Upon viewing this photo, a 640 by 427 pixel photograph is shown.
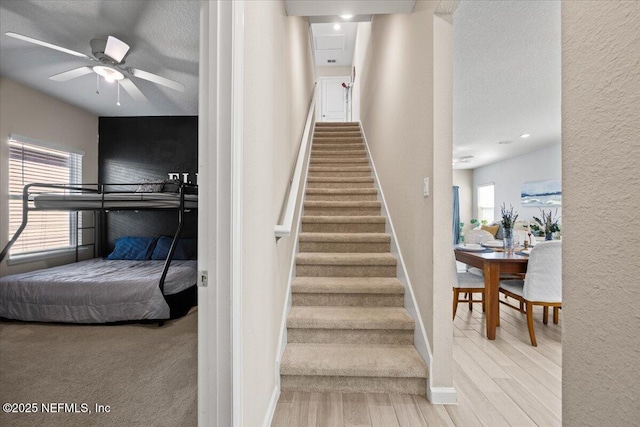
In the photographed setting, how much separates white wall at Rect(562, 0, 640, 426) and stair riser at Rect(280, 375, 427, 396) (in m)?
1.22

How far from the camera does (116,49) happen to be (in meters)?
2.38

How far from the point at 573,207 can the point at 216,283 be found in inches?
38.9

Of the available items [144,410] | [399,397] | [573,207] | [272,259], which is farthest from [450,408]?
[144,410]

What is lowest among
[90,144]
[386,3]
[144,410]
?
[144,410]

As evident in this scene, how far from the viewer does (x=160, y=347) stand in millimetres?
2342

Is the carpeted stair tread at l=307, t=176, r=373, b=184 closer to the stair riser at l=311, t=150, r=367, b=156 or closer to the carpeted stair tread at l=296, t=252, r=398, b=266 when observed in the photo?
the stair riser at l=311, t=150, r=367, b=156

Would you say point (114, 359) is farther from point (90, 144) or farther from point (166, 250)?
point (166, 250)

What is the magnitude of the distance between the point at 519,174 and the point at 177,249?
7.97m

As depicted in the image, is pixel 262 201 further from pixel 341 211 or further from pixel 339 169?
pixel 339 169

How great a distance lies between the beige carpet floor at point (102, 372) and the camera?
158 centimetres

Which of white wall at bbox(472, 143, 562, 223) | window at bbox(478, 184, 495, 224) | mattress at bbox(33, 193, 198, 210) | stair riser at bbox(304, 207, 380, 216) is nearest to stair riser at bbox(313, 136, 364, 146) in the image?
stair riser at bbox(304, 207, 380, 216)

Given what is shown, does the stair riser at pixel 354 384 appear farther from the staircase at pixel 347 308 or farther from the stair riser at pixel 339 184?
the stair riser at pixel 339 184

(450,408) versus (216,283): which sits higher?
(216,283)

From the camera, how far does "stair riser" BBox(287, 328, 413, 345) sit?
6.56 ft
